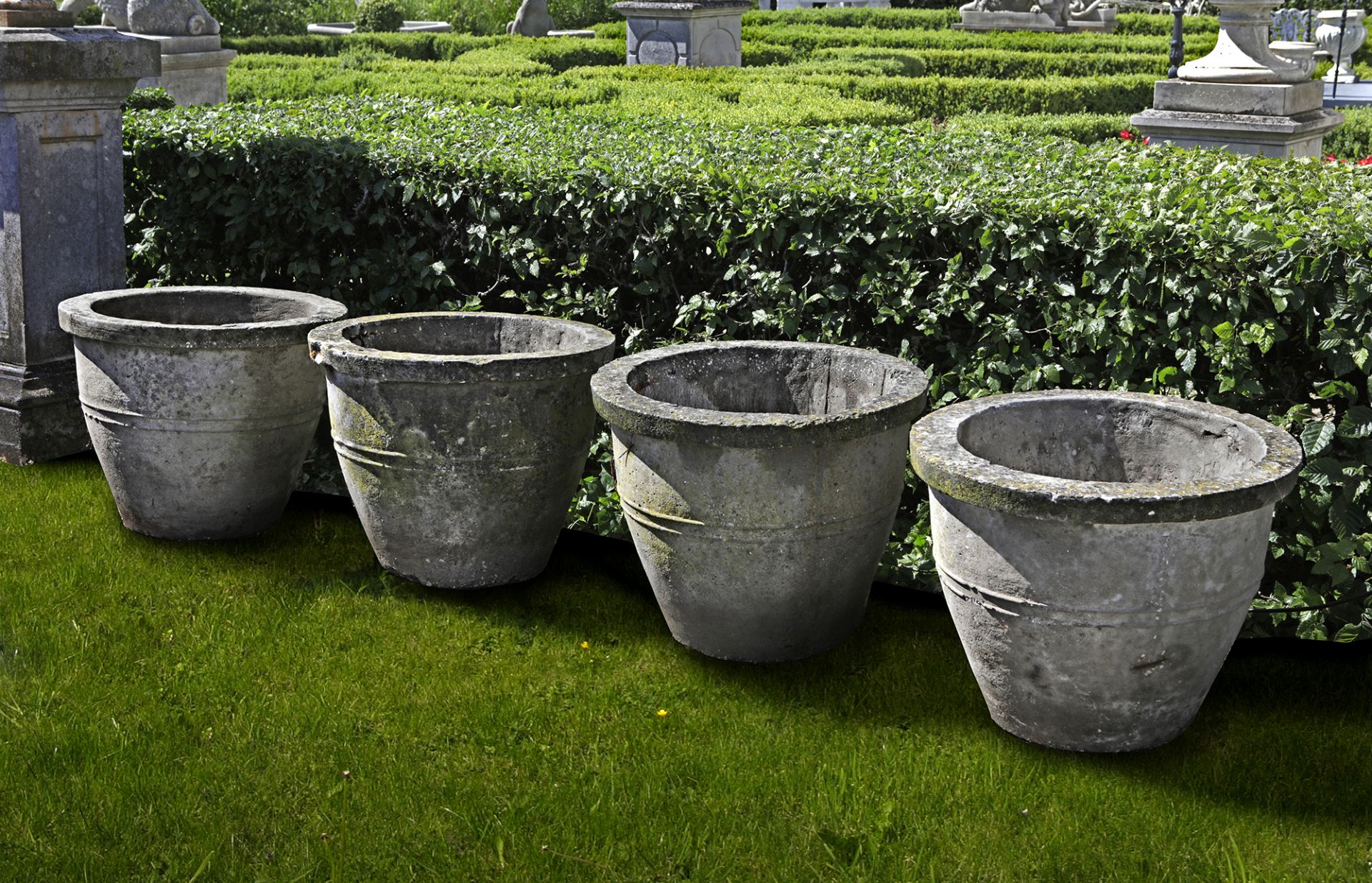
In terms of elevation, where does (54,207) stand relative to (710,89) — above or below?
below

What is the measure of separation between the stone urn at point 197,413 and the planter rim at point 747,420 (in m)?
1.32

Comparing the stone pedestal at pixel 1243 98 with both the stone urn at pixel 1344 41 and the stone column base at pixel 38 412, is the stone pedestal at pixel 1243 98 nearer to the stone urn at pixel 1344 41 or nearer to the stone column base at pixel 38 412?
the stone column base at pixel 38 412

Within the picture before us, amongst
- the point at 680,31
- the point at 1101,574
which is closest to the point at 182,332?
the point at 1101,574

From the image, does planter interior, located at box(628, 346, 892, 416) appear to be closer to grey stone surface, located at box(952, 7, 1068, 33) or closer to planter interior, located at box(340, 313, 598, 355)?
planter interior, located at box(340, 313, 598, 355)

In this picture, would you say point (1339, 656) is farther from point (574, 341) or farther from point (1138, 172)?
point (574, 341)

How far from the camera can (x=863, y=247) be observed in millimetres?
4590

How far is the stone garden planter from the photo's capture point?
3.15 meters

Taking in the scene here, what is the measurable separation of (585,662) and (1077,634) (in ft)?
4.68

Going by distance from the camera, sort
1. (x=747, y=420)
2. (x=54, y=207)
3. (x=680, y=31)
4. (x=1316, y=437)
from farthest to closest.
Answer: (x=680, y=31) < (x=54, y=207) < (x=1316, y=437) < (x=747, y=420)

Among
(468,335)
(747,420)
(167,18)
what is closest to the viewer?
(747,420)

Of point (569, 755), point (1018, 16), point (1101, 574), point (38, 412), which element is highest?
point (1018, 16)

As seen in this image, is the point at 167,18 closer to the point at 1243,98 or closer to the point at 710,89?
the point at 710,89

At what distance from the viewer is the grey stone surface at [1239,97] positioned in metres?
9.09

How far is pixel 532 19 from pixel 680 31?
25.7 feet
